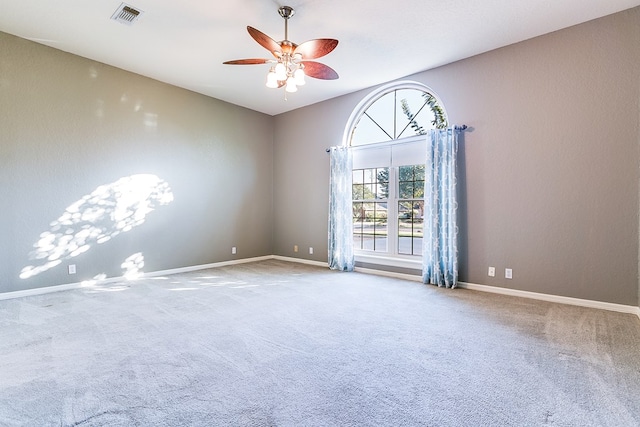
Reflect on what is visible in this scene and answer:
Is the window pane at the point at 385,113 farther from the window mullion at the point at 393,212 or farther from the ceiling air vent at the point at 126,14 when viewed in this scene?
the ceiling air vent at the point at 126,14

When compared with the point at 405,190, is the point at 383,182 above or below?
above

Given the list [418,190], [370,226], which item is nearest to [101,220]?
[370,226]

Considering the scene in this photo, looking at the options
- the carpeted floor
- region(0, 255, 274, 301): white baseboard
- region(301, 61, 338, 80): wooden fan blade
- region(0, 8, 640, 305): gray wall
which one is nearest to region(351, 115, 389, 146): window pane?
region(0, 8, 640, 305): gray wall

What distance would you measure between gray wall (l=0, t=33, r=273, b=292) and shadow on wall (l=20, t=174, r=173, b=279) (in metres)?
0.03

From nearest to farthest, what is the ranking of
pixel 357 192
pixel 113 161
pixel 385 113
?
1. pixel 113 161
2. pixel 385 113
3. pixel 357 192


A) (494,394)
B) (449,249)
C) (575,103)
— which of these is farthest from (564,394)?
(575,103)

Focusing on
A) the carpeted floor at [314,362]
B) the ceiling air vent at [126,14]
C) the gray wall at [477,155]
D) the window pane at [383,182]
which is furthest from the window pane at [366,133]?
the ceiling air vent at [126,14]

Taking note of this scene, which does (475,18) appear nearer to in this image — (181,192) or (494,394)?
(494,394)

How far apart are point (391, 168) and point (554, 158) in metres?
2.17

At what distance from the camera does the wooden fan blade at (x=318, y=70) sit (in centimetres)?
309

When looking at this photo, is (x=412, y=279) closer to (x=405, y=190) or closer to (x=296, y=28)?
(x=405, y=190)

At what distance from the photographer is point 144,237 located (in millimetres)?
4766

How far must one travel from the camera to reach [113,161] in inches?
175

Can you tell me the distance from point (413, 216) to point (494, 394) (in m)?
3.27
